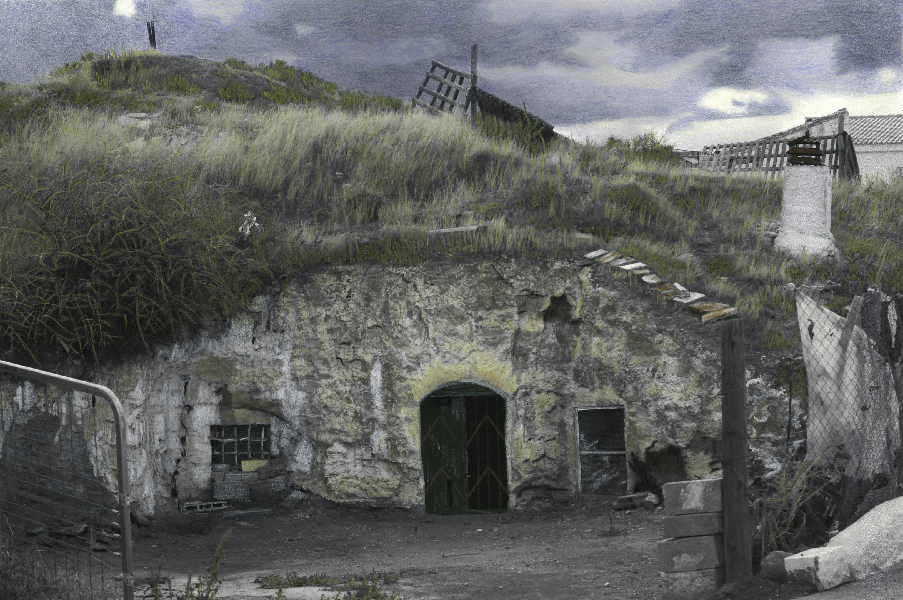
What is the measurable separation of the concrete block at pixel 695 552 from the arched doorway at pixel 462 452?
4957 mm

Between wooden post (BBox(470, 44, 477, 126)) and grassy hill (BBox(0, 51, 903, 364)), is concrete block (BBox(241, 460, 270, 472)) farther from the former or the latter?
wooden post (BBox(470, 44, 477, 126))

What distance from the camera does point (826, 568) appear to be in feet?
17.3

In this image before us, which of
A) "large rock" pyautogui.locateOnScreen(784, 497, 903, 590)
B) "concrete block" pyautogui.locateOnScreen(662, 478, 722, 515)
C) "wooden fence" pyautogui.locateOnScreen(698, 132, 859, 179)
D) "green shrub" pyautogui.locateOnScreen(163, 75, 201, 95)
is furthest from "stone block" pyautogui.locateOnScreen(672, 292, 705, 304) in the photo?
"green shrub" pyautogui.locateOnScreen(163, 75, 201, 95)

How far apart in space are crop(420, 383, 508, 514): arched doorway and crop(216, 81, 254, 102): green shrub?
10524 millimetres

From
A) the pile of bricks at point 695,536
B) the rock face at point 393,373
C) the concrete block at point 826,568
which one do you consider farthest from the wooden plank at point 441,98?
the concrete block at point 826,568

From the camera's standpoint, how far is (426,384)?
35.1ft

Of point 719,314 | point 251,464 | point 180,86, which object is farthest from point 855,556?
point 180,86

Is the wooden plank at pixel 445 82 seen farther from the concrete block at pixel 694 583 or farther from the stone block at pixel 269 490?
the concrete block at pixel 694 583

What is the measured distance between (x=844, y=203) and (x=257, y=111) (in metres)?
11.3

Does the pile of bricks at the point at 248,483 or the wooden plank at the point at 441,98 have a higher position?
the wooden plank at the point at 441,98

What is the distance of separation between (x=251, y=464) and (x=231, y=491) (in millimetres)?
419

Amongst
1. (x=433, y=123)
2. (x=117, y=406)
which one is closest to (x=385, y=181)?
(x=433, y=123)

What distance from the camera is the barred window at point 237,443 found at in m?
10.9

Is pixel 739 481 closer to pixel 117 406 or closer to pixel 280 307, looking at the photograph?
pixel 117 406
